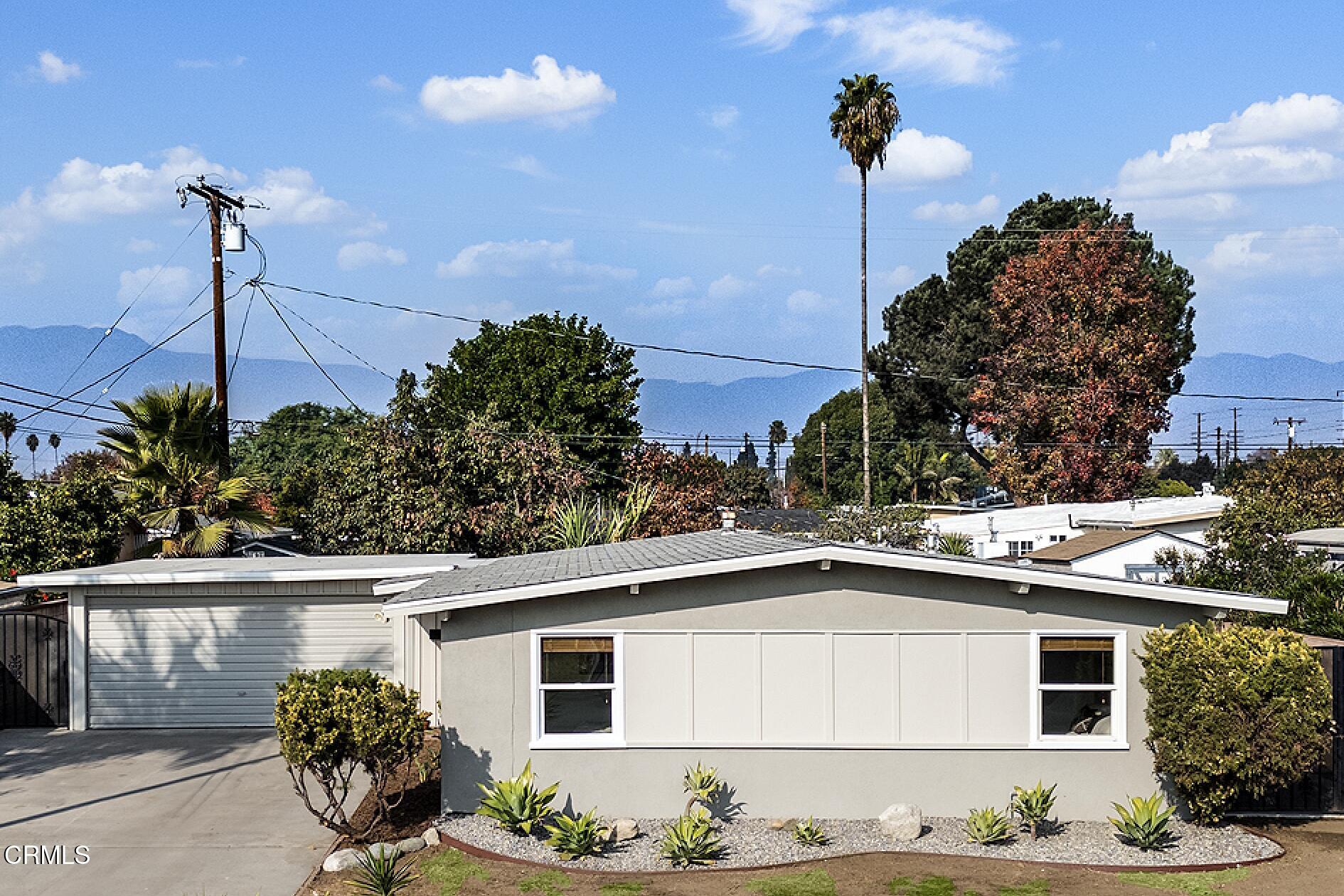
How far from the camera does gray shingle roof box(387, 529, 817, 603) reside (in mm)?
14844

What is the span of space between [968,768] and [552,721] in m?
4.95

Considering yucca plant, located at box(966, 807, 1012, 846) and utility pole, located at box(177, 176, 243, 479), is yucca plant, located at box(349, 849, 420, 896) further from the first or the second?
utility pole, located at box(177, 176, 243, 479)

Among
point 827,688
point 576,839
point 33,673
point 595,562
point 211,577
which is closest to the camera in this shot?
point 576,839

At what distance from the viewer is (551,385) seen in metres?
40.8

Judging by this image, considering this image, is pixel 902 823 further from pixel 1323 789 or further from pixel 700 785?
pixel 1323 789

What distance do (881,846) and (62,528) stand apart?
764 inches

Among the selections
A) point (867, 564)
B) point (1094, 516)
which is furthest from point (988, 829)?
point (1094, 516)

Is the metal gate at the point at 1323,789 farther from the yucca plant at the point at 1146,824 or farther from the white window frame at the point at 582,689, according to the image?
the white window frame at the point at 582,689

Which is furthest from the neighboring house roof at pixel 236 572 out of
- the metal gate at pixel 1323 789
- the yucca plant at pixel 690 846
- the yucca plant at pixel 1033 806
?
the metal gate at pixel 1323 789

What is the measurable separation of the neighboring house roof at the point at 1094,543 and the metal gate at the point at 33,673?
74.2 ft

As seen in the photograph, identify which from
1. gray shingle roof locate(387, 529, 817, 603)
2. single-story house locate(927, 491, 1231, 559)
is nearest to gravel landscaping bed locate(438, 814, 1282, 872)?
gray shingle roof locate(387, 529, 817, 603)

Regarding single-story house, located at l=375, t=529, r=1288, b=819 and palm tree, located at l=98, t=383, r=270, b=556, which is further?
palm tree, located at l=98, t=383, r=270, b=556

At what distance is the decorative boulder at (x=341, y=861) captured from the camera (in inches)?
517

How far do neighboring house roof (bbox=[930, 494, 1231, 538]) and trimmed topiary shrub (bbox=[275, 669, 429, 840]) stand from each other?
27.9 m
